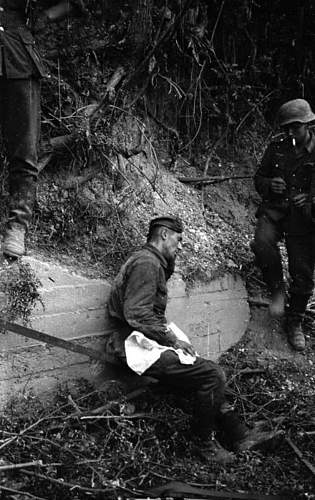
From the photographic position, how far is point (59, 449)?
505cm

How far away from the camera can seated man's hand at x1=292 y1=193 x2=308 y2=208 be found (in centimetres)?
695

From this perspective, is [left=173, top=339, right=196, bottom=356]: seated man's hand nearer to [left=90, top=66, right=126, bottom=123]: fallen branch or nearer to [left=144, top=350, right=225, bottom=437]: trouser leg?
[left=144, top=350, right=225, bottom=437]: trouser leg

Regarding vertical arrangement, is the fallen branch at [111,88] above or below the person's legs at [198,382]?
above

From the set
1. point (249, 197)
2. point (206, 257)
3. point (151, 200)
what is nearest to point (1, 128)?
point (151, 200)

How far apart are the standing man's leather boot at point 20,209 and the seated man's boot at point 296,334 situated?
3120 mm

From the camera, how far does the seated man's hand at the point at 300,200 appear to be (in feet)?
22.8

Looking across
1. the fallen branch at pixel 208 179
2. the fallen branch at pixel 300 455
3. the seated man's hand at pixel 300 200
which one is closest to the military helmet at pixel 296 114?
Answer: the seated man's hand at pixel 300 200

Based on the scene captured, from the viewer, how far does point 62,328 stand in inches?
229

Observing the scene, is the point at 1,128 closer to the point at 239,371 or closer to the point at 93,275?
the point at 93,275

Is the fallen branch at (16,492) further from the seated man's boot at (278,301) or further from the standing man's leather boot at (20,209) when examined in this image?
the seated man's boot at (278,301)

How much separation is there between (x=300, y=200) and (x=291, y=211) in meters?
0.17

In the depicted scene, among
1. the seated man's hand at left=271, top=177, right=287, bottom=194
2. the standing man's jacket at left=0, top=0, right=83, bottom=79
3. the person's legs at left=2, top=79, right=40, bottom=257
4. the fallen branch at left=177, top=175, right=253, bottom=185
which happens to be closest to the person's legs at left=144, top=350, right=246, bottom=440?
the person's legs at left=2, top=79, right=40, bottom=257

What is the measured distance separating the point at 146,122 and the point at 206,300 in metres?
2.45

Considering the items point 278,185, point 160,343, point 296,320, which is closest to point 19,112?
point 160,343
